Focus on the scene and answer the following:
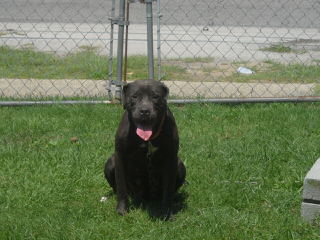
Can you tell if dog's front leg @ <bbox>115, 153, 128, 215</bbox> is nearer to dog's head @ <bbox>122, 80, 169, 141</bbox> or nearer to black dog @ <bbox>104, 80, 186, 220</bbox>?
black dog @ <bbox>104, 80, 186, 220</bbox>

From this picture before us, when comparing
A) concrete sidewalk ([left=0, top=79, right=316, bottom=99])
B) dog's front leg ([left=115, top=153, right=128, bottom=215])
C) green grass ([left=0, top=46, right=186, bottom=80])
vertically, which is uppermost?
green grass ([left=0, top=46, right=186, bottom=80])

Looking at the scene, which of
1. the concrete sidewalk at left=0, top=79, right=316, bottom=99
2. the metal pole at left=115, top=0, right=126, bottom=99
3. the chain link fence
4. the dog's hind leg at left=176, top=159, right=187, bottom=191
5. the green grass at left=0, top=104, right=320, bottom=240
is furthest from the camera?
the chain link fence

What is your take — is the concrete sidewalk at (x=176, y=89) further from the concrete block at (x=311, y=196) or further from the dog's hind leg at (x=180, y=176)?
the concrete block at (x=311, y=196)

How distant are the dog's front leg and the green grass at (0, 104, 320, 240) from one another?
0.07 m

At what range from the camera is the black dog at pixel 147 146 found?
418 centimetres

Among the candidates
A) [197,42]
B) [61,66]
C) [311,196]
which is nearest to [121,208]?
[311,196]

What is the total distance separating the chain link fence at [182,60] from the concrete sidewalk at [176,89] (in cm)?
1

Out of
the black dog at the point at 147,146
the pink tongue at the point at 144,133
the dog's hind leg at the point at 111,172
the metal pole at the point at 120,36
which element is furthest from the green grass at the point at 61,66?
the pink tongue at the point at 144,133

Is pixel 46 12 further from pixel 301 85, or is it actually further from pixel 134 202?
pixel 134 202

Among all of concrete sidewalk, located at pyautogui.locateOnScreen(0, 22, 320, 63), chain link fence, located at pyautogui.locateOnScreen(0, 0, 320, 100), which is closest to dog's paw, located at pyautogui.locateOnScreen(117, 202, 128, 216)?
chain link fence, located at pyautogui.locateOnScreen(0, 0, 320, 100)

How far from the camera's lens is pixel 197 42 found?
11375mm

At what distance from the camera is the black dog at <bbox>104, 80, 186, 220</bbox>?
13.7 feet

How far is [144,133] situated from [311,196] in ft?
3.76

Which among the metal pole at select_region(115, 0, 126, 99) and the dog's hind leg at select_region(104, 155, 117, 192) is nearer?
the dog's hind leg at select_region(104, 155, 117, 192)
